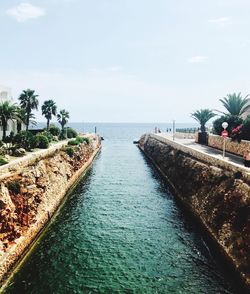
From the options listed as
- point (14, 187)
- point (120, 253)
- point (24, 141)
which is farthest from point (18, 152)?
point (120, 253)

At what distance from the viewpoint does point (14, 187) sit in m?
23.8

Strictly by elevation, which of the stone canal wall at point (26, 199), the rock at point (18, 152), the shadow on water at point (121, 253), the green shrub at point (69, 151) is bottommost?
the shadow on water at point (121, 253)

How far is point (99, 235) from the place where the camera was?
82.5 ft

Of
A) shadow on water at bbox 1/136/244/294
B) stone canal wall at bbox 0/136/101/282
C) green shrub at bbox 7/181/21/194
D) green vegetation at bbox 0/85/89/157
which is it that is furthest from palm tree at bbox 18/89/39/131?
green shrub at bbox 7/181/21/194

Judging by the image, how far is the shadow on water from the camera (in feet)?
58.7

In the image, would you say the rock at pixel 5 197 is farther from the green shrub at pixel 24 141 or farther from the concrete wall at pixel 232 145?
the concrete wall at pixel 232 145

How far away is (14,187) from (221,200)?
15.9 meters

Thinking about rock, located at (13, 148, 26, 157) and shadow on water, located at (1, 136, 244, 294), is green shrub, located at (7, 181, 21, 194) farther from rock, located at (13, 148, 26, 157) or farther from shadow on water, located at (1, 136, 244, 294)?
rock, located at (13, 148, 26, 157)

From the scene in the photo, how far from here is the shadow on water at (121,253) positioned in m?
17.9

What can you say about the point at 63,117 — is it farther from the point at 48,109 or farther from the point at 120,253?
the point at 120,253

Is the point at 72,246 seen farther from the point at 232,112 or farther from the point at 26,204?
the point at 232,112

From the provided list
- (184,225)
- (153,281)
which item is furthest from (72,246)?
(184,225)

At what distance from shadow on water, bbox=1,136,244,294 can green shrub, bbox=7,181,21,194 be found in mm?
4218

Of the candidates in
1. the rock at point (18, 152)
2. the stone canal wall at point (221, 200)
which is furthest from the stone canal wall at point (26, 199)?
the stone canal wall at point (221, 200)
